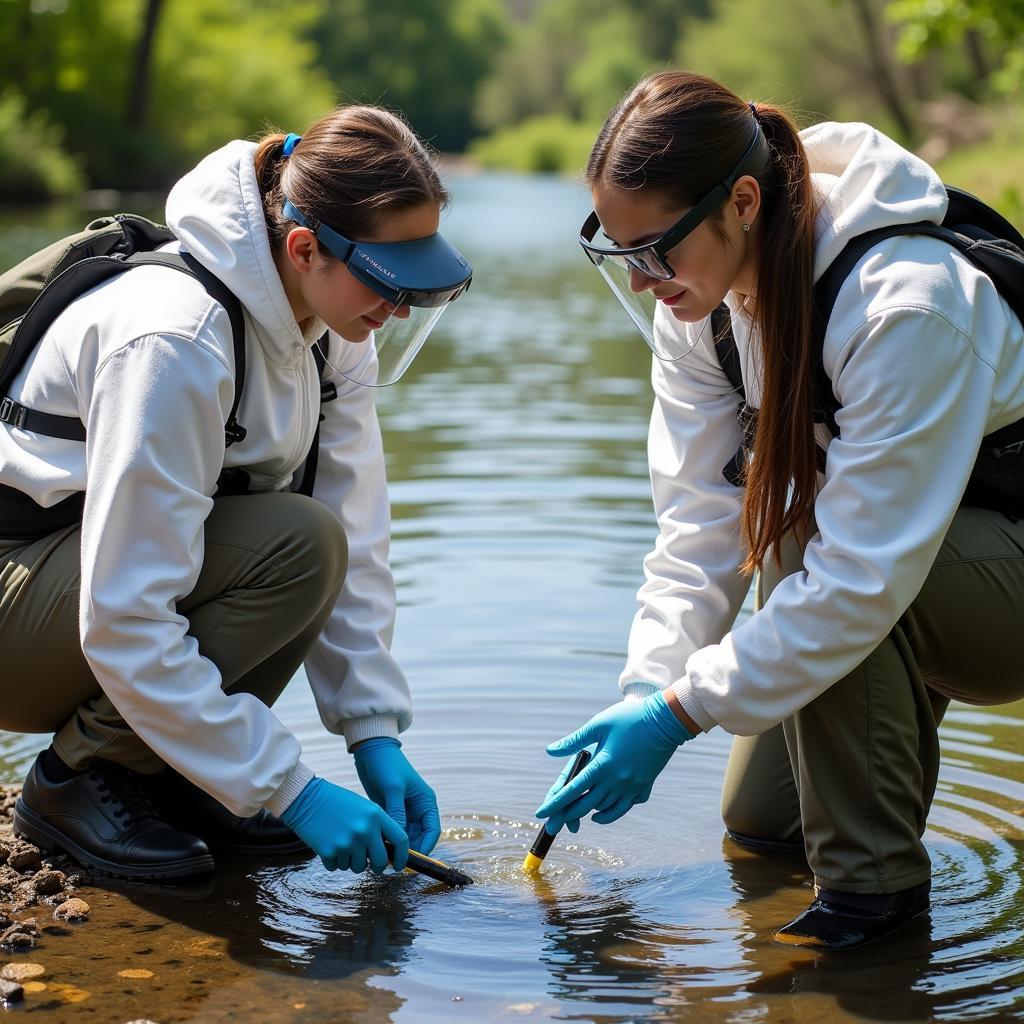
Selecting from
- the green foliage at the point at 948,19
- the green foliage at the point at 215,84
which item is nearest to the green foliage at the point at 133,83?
the green foliage at the point at 215,84

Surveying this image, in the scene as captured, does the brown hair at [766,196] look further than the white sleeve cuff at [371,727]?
No

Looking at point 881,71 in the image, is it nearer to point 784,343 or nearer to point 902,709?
point 784,343

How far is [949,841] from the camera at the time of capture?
2918mm

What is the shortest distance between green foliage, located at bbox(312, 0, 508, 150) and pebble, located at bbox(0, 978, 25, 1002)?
6468cm

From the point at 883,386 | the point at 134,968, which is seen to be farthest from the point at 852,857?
the point at 134,968

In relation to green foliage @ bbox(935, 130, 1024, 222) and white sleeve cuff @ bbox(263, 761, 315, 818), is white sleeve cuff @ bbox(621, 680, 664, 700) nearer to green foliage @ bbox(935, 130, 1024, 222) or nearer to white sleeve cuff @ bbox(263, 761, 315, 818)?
white sleeve cuff @ bbox(263, 761, 315, 818)

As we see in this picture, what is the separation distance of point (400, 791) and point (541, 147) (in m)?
54.3

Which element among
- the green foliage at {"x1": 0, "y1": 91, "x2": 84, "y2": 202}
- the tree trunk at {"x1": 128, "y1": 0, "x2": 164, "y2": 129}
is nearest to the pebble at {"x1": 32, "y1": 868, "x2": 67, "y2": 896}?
the green foliage at {"x1": 0, "y1": 91, "x2": 84, "y2": 202}

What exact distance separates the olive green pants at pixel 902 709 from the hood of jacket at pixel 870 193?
517mm

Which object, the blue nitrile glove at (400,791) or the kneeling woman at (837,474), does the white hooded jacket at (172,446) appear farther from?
the kneeling woman at (837,474)

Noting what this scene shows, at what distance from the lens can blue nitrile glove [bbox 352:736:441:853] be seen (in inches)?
111

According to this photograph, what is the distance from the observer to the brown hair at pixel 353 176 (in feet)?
8.24

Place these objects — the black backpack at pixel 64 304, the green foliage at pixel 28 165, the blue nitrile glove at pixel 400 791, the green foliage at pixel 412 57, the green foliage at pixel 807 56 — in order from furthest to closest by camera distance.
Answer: the green foliage at pixel 412 57, the green foliage at pixel 807 56, the green foliage at pixel 28 165, the blue nitrile glove at pixel 400 791, the black backpack at pixel 64 304

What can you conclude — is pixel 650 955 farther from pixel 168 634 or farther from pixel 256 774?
pixel 168 634
